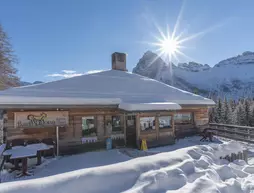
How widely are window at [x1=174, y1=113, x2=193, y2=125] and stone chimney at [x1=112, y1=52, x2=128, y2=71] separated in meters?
5.08

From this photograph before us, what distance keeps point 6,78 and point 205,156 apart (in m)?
15.8

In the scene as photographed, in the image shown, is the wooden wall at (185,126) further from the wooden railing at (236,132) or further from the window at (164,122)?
the wooden railing at (236,132)

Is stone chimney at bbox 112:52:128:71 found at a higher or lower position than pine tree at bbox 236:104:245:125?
higher

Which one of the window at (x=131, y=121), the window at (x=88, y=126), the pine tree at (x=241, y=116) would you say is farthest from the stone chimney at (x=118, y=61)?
the pine tree at (x=241, y=116)

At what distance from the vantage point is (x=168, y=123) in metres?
9.42

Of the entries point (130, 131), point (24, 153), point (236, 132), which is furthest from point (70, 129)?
point (236, 132)

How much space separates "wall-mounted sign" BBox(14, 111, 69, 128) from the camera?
7047mm

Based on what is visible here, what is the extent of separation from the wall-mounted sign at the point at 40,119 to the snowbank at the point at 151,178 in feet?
14.3

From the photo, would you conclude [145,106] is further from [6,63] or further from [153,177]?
[6,63]

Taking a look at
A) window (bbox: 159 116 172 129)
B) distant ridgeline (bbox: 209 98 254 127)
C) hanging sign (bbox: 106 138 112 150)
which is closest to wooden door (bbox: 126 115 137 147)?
hanging sign (bbox: 106 138 112 150)

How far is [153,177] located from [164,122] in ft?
18.3

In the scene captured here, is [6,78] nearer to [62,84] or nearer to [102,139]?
[62,84]

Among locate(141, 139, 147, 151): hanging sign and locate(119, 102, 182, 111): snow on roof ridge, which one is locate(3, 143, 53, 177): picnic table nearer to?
locate(119, 102, 182, 111): snow on roof ridge

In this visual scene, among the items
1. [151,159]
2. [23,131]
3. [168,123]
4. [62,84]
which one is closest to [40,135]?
[23,131]
